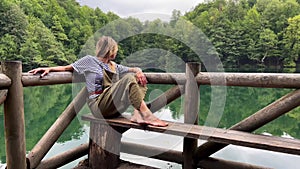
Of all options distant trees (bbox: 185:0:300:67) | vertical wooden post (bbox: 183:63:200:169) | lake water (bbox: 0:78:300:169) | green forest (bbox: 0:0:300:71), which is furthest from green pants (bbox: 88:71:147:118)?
distant trees (bbox: 185:0:300:67)

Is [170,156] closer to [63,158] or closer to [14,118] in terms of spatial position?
[63,158]

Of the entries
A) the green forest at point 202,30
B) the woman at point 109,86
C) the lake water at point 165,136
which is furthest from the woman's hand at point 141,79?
the green forest at point 202,30

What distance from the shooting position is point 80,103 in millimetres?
2912

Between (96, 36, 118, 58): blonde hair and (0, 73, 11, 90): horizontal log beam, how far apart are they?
904 millimetres

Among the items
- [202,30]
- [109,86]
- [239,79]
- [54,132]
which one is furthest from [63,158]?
[202,30]

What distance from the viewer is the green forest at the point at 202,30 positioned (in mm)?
26781

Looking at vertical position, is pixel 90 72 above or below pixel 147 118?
above

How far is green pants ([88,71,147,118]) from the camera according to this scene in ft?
8.23

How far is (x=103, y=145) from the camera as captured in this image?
281cm

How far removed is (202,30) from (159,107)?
34.8 m

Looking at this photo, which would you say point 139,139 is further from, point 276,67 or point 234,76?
point 276,67

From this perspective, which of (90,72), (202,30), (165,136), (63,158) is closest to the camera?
(90,72)

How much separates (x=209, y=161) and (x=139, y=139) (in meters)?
2.37

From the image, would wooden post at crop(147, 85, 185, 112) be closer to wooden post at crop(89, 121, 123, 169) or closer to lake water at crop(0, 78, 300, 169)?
lake water at crop(0, 78, 300, 169)
